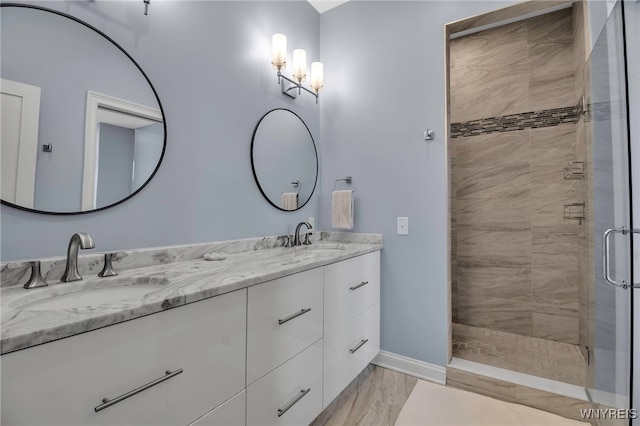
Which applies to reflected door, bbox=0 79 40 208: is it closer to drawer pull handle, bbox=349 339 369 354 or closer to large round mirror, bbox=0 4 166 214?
large round mirror, bbox=0 4 166 214

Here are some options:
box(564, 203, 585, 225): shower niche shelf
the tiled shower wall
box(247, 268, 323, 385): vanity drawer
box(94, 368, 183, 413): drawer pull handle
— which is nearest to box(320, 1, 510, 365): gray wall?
Result: the tiled shower wall

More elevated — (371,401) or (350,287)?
(350,287)

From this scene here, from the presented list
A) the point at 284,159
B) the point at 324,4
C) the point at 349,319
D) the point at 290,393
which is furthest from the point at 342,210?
the point at 324,4

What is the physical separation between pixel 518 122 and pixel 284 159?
2.11 m

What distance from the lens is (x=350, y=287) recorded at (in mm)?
1694

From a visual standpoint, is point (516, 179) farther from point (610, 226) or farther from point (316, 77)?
point (316, 77)

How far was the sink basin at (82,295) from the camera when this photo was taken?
0.85 metres

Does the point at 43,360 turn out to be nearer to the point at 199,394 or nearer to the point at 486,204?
the point at 199,394

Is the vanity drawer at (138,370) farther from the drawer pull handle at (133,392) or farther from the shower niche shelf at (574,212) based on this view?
the shower niche shelf at (574,212)

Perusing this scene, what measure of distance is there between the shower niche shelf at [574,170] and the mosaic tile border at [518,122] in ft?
1.15

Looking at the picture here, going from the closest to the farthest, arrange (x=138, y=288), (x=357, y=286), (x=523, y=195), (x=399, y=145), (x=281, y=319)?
1. (x=138, y=288)
2. (x=281, y=319)
3. (x=357, y=286)
4. (x=399, y=145)
5. (x=523, y=195)

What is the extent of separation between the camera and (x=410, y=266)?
204 cm

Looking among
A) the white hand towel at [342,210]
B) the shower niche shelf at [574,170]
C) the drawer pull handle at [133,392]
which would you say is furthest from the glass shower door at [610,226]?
the drawer pull handle at [133,392]

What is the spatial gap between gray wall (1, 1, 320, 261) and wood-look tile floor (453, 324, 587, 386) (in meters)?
1.73
